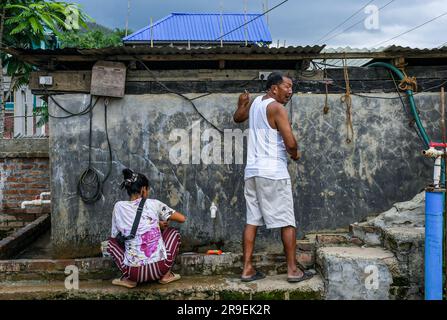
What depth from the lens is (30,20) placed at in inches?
348

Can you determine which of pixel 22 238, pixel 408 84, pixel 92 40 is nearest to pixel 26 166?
pixel 22 238

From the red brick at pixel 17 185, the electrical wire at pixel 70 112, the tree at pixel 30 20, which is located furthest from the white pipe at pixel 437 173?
the tree at pixel 30 20

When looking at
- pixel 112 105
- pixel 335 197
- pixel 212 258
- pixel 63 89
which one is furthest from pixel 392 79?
pixel 63 89

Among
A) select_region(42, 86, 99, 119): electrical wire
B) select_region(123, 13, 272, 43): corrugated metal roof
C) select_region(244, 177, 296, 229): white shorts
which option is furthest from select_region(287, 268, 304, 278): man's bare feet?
select_region(123, 13, 272, 43): corrugated metal roof

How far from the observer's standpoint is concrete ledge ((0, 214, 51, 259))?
592 cm

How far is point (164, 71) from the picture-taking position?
580 centimetres

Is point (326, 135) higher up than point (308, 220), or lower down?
higher up

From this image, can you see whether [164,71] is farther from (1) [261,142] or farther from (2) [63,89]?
(1) [261,142]

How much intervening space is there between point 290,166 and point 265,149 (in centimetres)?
139

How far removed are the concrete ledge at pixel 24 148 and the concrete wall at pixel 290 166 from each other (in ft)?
9.06

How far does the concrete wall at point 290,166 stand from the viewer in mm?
5777

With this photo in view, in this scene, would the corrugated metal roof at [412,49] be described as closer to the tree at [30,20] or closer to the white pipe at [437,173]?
the white pipe at [437,173]
